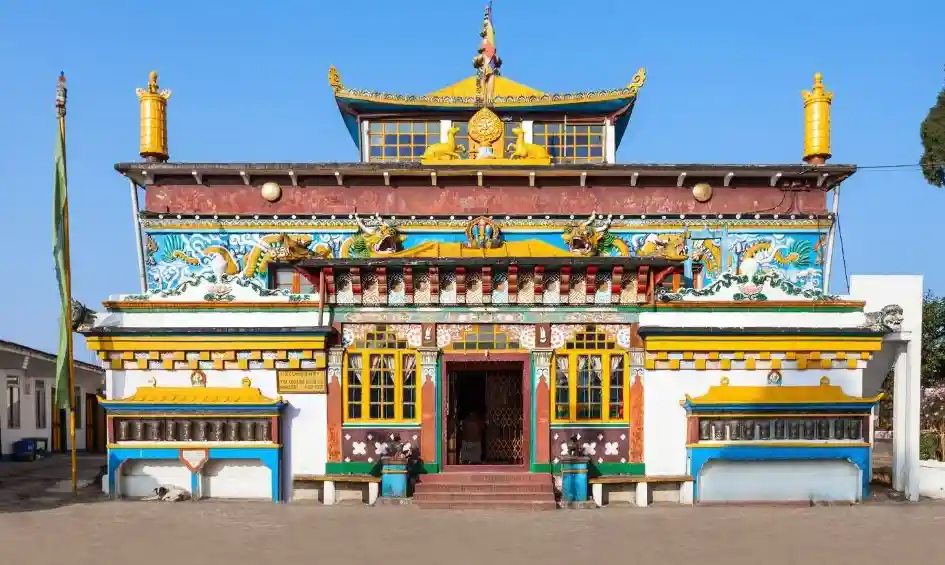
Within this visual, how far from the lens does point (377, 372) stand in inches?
725

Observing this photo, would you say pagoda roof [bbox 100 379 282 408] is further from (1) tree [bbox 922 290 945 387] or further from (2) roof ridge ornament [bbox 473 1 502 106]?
(1) tree [bbox 922 290 945 387]

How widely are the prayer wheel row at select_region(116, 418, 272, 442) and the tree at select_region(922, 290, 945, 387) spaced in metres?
32.7

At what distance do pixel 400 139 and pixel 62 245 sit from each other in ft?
→ 33.3

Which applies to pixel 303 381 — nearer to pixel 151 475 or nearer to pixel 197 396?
pixel 197 396

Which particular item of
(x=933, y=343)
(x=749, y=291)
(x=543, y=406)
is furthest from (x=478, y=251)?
(x=933, y=343)

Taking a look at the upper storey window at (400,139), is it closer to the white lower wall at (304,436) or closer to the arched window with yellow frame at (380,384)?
the arched window with yellow frame at (380,384)

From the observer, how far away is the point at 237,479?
18.0 meters

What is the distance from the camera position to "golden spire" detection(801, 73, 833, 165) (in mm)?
23766

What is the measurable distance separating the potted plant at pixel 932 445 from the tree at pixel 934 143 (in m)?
12.6

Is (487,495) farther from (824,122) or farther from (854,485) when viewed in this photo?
Result: (824,122)

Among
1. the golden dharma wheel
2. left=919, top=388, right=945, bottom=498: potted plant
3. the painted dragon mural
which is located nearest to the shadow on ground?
the painted dragon mural

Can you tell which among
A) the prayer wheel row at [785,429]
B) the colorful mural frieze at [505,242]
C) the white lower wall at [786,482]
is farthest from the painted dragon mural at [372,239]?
the white lower wall at [786,482]

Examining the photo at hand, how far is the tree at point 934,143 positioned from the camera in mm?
39250

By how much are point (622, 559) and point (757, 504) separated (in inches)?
261
